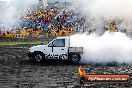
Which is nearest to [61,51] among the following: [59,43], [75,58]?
[59,43]

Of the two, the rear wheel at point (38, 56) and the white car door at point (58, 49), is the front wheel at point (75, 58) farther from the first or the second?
the rear wheel at point (38, 56)

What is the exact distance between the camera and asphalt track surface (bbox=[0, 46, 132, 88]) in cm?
1597

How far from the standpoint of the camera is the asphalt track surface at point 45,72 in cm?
1597

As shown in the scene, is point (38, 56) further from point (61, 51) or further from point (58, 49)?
point (61, 51)

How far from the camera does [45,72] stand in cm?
1920

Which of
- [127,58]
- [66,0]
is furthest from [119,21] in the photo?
[127,58]

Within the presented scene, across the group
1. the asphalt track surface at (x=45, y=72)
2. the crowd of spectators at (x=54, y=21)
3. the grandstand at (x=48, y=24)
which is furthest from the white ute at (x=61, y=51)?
the crowd of spectators at (x=54, y=21)

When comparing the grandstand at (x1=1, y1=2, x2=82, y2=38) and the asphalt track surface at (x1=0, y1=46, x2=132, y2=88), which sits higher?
the grandstand at (x1=1, y1=2, x2=82, y2=38)

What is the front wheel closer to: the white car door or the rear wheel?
the white car door

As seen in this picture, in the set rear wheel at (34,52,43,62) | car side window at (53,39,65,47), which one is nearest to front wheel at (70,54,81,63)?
car side window at (53,39,65,47)

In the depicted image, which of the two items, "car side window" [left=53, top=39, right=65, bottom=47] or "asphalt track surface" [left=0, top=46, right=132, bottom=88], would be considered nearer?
"asphalt track surface" [left=0, top=46, right=132, bottom=88]

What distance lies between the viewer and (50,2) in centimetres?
5081

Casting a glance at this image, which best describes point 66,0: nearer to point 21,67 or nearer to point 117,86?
point 21,67

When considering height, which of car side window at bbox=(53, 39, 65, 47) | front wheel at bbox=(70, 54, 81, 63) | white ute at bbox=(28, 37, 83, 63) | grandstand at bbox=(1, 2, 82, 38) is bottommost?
front wheel at bbox=(70, 54, 81, 63)
